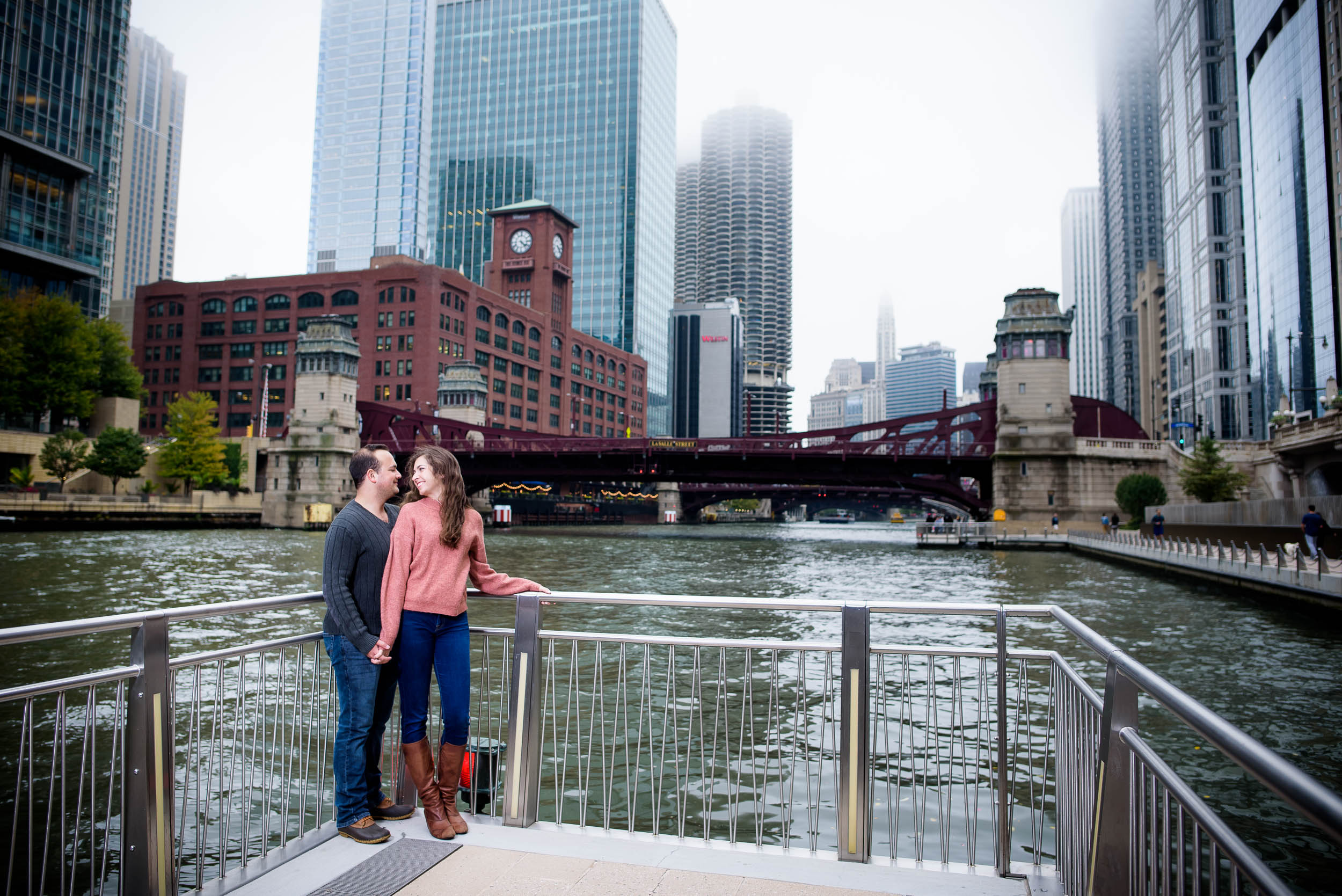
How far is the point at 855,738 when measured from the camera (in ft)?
16.0

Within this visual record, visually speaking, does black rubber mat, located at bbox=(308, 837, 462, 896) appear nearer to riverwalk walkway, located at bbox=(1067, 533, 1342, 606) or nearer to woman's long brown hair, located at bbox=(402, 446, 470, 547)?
woman's long brown hair, located at bbox=(402, 446, 470, 547)

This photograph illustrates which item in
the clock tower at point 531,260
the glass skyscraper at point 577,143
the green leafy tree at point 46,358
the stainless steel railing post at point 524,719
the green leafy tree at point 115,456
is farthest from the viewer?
the glass skyscraper at point 577,143

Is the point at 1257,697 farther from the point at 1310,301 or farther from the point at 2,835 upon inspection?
the point at 1310,301

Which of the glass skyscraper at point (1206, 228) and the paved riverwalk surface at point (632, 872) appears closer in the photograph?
the paved riverwalk surface at point (632, 872)

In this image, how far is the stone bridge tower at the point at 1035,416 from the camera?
6131 cm

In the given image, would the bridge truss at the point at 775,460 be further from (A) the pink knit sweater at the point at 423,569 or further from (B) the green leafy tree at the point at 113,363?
(A) the pink knit sweater at the point at 423,569

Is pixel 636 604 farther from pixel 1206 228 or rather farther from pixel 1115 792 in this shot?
pixel 1206 228

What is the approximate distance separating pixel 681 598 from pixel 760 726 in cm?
620

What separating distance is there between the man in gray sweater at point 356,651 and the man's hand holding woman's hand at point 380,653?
0.01 m

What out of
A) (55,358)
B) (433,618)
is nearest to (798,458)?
(55,358)

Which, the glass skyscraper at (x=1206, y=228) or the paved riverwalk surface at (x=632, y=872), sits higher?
the glass skyscraper at (x=1206, y=228)

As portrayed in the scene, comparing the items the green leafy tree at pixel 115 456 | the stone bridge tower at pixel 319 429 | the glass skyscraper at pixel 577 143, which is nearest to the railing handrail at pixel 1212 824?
the green leafy tree at pixel 115 456

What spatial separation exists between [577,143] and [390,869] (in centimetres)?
17002

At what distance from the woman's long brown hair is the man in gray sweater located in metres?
0.26
